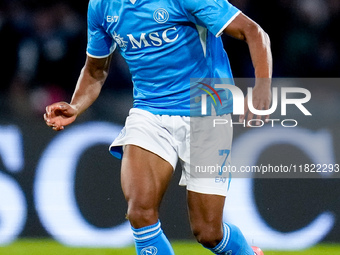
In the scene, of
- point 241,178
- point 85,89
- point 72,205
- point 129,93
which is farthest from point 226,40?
point 85,89

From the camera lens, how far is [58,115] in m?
3.33

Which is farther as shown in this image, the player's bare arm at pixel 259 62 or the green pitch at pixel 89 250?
the green pitch at pixel 89 250

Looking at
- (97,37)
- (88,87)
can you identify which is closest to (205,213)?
(88,87)

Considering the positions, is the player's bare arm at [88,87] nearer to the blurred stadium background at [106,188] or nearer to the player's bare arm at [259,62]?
the player's bare arm at [259,62]

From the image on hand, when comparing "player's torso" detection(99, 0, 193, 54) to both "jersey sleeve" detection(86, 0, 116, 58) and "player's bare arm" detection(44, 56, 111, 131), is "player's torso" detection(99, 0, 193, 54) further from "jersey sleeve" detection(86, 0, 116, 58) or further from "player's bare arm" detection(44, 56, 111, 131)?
"player's bare arm" detection(44, 56, 111, 131)

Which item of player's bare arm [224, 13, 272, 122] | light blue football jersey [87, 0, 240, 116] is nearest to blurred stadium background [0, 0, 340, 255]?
light blue football jersey [87, 0, 240, 116]

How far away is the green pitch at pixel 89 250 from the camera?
447cm

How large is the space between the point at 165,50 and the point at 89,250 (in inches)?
71.9

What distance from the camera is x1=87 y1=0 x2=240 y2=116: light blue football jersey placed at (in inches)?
129

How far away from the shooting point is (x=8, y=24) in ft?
19.3

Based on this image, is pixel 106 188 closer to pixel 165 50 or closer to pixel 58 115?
pixel 58 115

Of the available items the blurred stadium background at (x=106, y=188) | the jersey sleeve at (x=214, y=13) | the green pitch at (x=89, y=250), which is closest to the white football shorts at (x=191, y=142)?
the jersey sleeve at (x=214, y=13)

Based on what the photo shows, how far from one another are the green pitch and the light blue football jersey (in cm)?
140

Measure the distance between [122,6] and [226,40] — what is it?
9.02 feet
